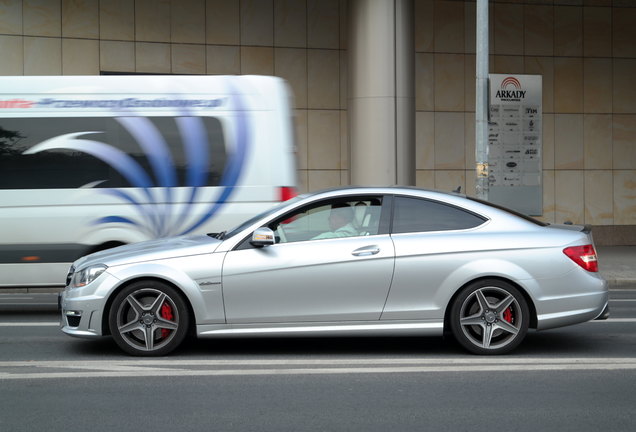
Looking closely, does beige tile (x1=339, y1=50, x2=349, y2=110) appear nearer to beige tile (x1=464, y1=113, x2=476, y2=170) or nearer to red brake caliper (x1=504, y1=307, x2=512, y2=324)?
beige tile (x1=464, y1=113, x2=476, y2=170)

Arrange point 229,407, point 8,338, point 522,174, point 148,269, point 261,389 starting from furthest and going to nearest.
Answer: point 522,174, point 8,338, point 148,269, point 261,389, point 229,407

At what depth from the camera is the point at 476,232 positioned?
7578 millimetres

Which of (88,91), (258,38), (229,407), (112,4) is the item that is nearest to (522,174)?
(258,38)

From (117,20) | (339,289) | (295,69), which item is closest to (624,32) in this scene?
(295,69)

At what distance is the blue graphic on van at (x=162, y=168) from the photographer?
10.5m

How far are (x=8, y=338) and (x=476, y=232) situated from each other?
459 cm

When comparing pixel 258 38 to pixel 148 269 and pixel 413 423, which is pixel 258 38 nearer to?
pixel 148 269

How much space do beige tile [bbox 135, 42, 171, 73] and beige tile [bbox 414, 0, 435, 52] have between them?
6.15 meters

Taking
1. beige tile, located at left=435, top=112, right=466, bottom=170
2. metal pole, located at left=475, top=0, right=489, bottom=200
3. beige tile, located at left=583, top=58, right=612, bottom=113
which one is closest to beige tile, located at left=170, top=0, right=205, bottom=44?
beige tile, located at left=435, top=112, right=466, bottom=170

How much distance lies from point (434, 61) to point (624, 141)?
544 cm

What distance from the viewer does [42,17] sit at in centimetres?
1980

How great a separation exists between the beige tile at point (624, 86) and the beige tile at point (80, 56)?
1300 centimetres

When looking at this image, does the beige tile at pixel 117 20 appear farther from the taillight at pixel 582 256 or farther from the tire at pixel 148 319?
the taillight at pixel 582 256

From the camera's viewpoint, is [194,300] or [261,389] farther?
[194,300]
